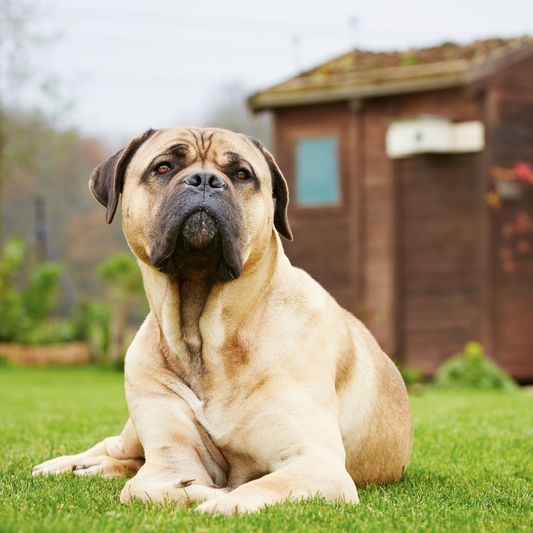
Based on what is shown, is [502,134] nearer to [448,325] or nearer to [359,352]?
[448,325]

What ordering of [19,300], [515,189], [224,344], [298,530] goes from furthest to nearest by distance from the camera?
1. [19,300]
2. [515,189]
3. [224,344]
4. [298,530]

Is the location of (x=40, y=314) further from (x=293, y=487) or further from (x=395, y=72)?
(x=293, y=487)

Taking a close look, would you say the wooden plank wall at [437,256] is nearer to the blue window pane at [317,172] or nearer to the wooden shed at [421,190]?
the wooden shed at [421,190]

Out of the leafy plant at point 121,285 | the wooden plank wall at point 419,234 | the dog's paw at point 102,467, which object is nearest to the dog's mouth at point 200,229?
the dog's paw at point 102,467

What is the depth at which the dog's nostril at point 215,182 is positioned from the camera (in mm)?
3119

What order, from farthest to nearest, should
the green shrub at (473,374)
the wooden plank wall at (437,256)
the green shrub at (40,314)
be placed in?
1. the green shrub at (40,314)
2. the wooden plank wall at (437,256)
3. the green shrub at (473,374)

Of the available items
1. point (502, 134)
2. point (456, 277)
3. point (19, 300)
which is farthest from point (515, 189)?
point (19, 300)

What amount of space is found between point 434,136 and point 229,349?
9.79 meters

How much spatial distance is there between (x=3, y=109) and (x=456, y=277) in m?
14.7

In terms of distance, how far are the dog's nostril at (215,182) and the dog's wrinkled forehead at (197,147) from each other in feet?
0.66

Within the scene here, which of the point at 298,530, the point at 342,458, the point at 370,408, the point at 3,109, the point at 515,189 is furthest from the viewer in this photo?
the point at 3,109

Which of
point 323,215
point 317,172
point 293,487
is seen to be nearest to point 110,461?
point 293,487

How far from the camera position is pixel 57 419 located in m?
6.64

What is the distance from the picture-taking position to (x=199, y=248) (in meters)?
3.13
